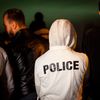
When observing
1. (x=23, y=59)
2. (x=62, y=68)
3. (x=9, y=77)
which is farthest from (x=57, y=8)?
(x=62, y=68)

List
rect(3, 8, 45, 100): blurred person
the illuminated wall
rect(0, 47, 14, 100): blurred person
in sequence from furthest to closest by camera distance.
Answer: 1. the illuminated wall
2. rect(3, 8, 45, 100): blurred person
3. rect(0, 47, 14, 100): blurred person

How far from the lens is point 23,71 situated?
6.24 feet

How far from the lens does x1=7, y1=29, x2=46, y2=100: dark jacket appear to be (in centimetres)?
189

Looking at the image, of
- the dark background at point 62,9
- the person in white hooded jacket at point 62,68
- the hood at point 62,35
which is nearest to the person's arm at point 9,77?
the person in white hooded jacket at point 62,68

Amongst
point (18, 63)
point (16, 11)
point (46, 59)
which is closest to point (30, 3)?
point (16, 11)

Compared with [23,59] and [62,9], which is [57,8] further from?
[23,59]

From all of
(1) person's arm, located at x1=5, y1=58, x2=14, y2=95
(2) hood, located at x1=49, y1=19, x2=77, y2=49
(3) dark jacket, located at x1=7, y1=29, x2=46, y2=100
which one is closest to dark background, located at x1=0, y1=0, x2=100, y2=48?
(3) dark jacket, located at x1=7, y1=29, x2=46, y2=100

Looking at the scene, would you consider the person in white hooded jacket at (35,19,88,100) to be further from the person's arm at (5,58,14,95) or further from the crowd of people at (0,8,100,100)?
the person's arm at (5,58,14,95)

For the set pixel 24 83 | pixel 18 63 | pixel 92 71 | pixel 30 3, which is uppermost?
pixel 30 3

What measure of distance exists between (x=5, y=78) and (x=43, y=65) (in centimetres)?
34

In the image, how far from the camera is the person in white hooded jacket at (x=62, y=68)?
5.39ft

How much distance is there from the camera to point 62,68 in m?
1.64

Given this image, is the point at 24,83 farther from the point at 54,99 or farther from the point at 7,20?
the point at 7,20

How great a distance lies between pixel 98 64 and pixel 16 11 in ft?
3.00
